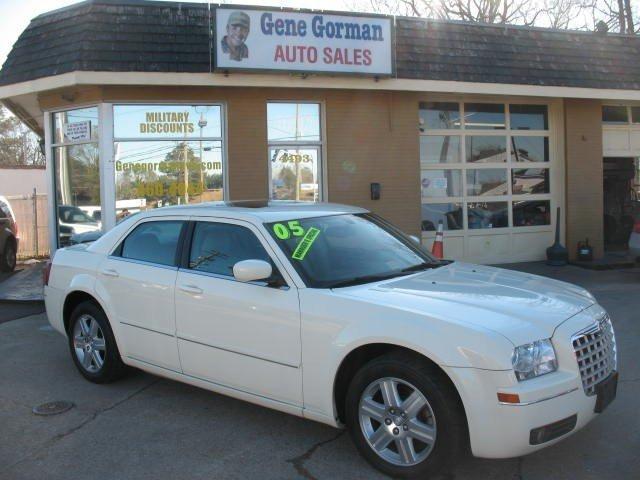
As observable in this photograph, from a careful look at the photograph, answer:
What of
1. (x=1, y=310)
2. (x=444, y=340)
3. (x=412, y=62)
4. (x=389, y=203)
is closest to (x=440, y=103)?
(x=412, y=62)

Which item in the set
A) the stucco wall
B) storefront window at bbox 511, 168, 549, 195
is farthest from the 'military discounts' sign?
the stucco wall

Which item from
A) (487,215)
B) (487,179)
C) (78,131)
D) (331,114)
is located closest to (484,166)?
(487,179)

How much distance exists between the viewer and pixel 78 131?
34.2 feet

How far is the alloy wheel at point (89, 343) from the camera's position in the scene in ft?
17.7

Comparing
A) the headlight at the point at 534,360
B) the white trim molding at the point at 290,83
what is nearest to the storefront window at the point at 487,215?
the white trim molding at the point at 290,83

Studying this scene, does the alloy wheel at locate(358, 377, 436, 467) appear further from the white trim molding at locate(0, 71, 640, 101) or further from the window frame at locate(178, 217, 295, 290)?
the white trim molding at locate(0, 71, 640, 101)

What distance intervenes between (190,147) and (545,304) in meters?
7.53

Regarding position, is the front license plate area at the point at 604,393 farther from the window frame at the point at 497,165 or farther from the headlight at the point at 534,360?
the window frame at the point at 497,165

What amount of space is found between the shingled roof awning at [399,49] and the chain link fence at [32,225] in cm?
694

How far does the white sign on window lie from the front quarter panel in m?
7.60

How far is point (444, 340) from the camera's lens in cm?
338

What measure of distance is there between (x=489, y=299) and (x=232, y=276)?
68.3 inches

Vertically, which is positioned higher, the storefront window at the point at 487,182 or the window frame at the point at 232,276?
the storefront window at the point at 487,182

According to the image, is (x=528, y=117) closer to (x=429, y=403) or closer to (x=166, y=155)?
(x=166, y=155)
